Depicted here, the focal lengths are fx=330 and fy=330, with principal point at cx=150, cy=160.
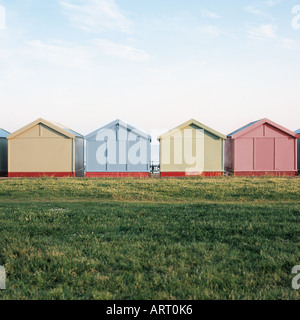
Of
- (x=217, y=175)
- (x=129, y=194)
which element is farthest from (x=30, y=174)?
(x=217, y=175)

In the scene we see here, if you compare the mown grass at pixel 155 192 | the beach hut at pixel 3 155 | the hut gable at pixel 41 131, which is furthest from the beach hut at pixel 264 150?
the beach hut at pixel 3 155

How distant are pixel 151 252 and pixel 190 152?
16523 millimetres

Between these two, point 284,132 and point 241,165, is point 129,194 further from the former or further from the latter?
point 284,132

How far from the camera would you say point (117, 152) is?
2203 cm

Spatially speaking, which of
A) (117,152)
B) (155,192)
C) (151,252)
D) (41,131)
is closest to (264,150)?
(117,152)

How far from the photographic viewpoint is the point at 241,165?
2253cm

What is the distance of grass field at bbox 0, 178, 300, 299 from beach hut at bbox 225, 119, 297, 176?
12.3 metres

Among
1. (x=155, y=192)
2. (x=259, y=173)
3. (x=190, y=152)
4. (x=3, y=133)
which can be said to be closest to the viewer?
(x=155, y=192)

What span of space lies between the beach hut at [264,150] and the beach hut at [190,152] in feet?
4.51

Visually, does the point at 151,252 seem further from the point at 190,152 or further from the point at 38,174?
the point at 38,174

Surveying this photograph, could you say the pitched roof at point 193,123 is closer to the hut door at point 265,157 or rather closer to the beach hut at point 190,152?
the beach hut at point 190,152

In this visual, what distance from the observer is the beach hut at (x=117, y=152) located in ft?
72.1
